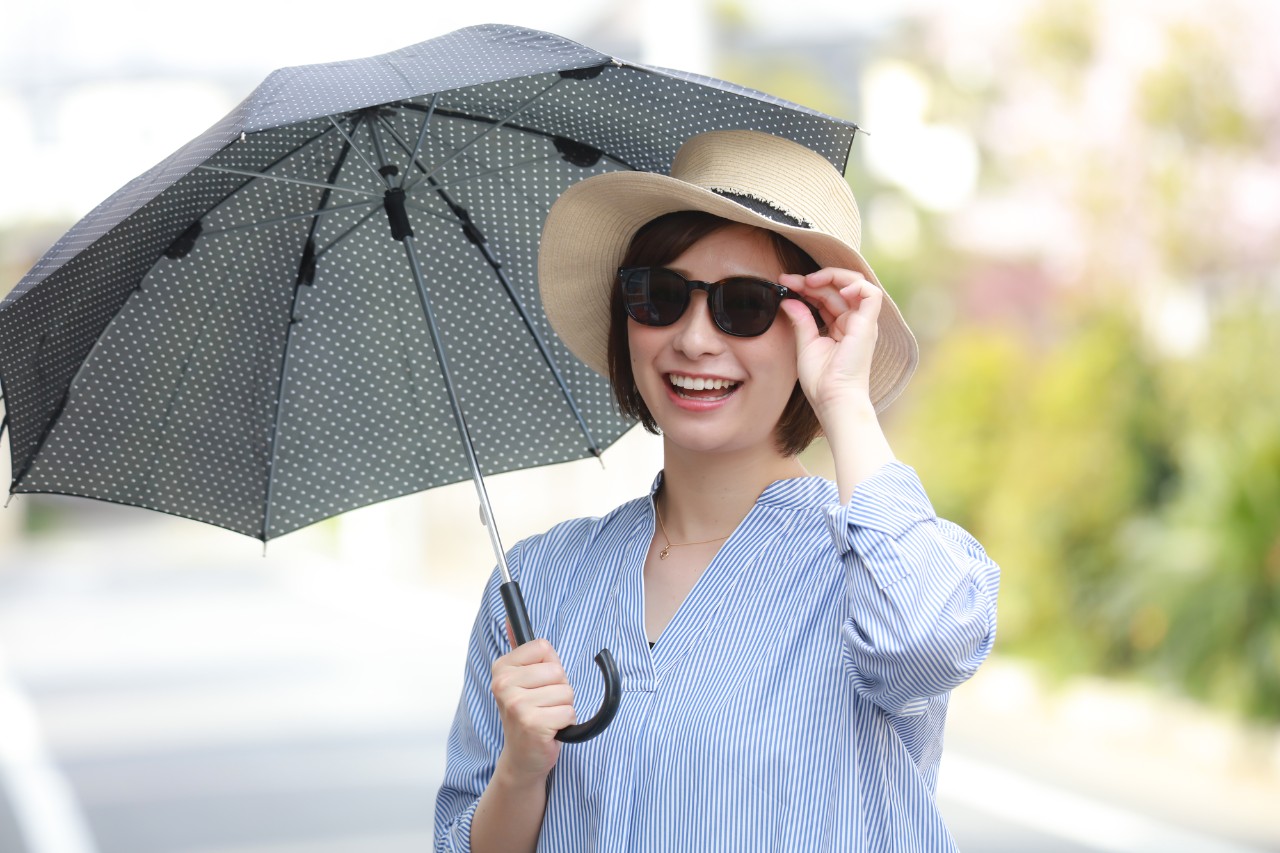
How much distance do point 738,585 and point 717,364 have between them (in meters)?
0.30

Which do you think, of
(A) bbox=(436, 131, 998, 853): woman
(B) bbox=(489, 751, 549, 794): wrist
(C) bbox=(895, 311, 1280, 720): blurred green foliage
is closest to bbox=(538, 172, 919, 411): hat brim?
(A) bbox=(436, 131, 998, 853): woman

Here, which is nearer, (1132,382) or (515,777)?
(515,777)

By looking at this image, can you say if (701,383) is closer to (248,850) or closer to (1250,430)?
(248,850)

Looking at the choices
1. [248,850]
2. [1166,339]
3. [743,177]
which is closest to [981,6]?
[1166,339]

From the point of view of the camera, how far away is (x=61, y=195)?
4078 centimetres

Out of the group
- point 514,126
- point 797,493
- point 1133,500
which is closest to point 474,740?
point 797,493

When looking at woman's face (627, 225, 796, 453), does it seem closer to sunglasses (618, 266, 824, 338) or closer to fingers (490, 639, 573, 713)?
sunglasses (618, 266, 824, 338)

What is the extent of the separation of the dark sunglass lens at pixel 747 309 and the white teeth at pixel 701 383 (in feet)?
0.25

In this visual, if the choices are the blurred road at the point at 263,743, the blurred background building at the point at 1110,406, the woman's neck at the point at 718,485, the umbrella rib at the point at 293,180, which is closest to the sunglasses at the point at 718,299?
the woman's neck at the point at 718,485

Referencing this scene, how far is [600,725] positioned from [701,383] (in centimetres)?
48

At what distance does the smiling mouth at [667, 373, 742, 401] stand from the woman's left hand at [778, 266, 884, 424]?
10 cm

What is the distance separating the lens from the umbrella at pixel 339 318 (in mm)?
2664

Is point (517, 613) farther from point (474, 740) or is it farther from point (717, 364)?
point (717, 364)

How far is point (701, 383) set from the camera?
2311mm
